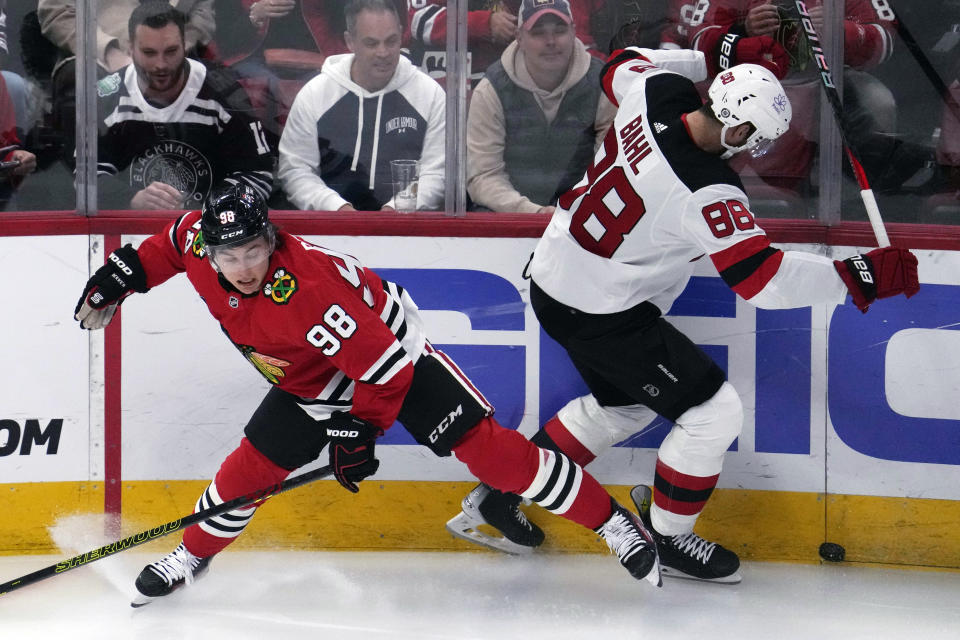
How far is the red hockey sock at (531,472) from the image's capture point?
2.86 metres

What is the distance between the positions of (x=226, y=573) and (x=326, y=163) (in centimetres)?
117

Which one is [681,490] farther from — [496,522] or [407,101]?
[407,101]

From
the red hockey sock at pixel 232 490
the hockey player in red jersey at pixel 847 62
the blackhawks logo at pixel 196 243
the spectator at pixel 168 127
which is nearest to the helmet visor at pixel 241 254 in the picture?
the blackhawks logo at pixel 196 243

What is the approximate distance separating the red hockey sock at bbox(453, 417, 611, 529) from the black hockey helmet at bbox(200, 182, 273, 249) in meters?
0.73

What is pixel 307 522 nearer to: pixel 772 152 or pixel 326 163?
pixel 326 163

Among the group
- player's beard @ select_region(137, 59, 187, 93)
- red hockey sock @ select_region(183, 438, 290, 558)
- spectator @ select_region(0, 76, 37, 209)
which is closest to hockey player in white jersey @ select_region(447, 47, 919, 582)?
red hockey sock @ select_region(183, 438, 290, 558)

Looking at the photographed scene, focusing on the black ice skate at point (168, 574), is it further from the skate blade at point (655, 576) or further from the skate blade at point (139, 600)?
the skate blade at point (655, 576)

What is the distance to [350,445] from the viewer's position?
2660 mm

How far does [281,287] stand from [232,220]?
188 millimetres

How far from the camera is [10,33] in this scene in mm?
3230

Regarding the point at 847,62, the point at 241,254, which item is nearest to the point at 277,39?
the point at 241,254

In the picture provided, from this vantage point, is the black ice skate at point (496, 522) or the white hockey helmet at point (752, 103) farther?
the black ice skate at point (496, 522)

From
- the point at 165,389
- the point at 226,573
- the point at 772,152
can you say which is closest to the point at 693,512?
the point at 772,152

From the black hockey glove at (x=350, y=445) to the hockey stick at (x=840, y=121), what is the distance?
4.45 ft
